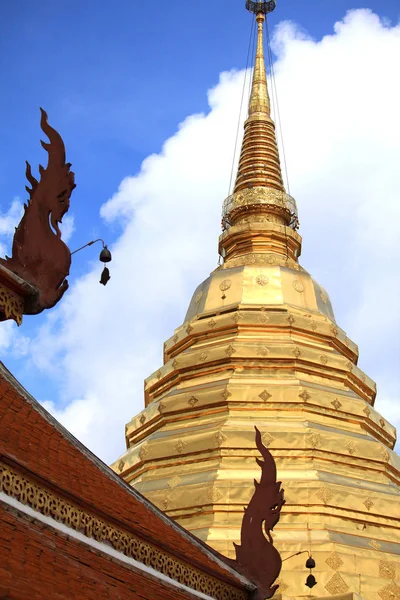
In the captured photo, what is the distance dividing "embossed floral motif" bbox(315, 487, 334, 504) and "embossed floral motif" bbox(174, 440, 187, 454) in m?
2.25

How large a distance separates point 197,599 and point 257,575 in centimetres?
102

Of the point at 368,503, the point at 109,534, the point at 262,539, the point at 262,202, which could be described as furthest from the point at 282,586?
the point at 262,202

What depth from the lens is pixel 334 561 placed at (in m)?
12.4

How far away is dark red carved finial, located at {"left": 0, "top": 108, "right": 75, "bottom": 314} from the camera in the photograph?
6215 millimetres

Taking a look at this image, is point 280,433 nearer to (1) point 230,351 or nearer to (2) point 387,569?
(1) point 230,351

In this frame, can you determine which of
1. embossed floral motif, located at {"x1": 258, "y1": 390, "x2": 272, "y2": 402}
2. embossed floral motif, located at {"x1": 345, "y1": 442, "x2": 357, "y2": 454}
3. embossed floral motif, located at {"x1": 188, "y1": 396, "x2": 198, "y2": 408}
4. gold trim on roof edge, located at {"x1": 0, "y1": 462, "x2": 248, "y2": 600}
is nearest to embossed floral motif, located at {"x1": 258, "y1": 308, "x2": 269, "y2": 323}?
embossed floral motif, located at {"x1": 258, "y1": 390, "x2": 272, "y2": 402}

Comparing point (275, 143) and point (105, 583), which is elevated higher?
point (275, 143)

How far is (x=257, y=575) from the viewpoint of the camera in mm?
7438

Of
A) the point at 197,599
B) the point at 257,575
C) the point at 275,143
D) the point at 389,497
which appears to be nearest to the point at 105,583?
the point at 197,599

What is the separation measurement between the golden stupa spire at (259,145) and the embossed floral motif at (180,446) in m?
6.84

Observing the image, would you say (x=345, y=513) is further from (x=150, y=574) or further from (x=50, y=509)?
(x=50, y=509)

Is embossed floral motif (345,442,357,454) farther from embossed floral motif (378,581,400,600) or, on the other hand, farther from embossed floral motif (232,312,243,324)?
embossed floral motif (232,312,243,324)

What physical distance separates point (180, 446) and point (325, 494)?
2399 millimetres

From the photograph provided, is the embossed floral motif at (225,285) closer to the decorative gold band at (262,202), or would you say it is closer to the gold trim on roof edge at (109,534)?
the decorative gold band at (262,202)
